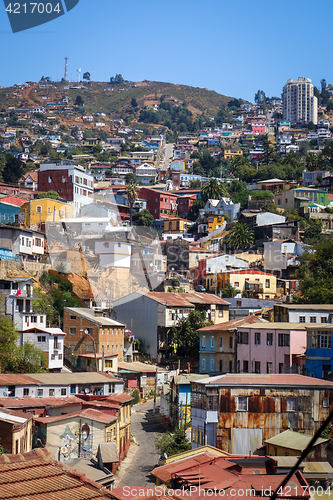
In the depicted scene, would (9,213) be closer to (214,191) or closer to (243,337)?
(243,337)

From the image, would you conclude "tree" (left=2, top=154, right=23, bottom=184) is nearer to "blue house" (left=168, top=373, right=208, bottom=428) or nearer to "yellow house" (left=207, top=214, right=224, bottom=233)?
"yellow house" (left=207, top=214, right=224, bottom=233)

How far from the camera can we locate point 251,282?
195 feet

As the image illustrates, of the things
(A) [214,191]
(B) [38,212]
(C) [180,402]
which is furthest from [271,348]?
(A) [214,191]

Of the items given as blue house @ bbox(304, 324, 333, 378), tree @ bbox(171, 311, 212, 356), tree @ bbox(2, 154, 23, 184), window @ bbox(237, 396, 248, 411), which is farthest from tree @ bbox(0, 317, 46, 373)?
tree @ bbox(2, 154, 23, 184)

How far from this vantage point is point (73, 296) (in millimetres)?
50344

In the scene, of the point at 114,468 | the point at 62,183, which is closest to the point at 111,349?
the point at 114,468

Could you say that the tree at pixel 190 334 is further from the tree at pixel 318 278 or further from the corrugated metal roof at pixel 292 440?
the corrugated metal roof at pixel 292 440

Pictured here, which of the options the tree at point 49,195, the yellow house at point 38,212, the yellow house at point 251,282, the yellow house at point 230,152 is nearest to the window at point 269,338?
the yellow house at point 251,282

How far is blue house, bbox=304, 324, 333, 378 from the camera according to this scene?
3016cm

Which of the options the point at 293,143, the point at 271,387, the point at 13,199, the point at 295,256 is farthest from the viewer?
the point at 293,143

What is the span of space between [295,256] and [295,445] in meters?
42.8

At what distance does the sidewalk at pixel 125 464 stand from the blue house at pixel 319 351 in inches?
369

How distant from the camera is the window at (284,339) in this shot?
33.3 metres

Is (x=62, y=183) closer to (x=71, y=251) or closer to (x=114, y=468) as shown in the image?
(x=71, y=251)
